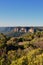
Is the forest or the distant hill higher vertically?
the forest

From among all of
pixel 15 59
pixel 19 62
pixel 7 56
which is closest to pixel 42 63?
pixel 19 62

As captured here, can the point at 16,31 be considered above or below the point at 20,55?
below

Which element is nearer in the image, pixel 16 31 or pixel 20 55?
pixel 20 55

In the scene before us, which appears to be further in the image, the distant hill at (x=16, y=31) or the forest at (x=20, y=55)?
the distant hill at (x=16, y=31)

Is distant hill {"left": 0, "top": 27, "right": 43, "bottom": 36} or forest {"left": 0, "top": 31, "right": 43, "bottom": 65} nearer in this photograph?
forest {"left": 0, "top": 31, "right": 43, "bottom": 65}

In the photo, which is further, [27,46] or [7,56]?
[27,46]

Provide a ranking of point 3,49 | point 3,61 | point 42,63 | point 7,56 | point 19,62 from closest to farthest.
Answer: point 42,63, point 19,62, point 3,61, point 7,56, point 3,49

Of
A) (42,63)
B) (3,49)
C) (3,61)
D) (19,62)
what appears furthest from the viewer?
(3,49)

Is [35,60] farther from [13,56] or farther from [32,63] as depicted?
[13,56]

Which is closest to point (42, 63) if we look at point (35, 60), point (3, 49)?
point (35, 60)

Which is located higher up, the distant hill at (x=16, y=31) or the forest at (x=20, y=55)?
the forest at (x=20, y=55)
